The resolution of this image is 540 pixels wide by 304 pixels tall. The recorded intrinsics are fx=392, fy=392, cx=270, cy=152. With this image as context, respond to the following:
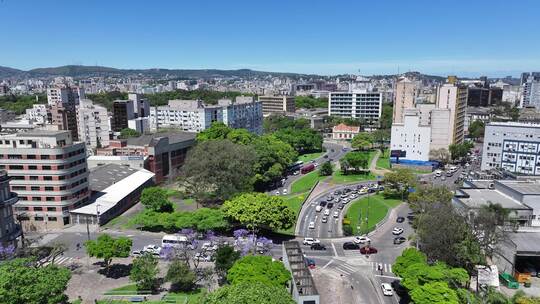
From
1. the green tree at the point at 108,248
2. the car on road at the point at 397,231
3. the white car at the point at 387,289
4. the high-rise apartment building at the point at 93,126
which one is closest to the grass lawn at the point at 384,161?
the car on road at the point at 397,231

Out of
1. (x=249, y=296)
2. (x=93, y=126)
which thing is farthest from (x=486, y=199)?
(x=93, y=126)

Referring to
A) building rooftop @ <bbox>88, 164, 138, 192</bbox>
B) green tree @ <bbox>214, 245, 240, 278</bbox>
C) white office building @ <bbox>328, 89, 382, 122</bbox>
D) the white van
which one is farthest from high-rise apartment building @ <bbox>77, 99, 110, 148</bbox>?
white office building @ <bbox>328, 89, 382, 122</bbox>

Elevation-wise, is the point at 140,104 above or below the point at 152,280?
above

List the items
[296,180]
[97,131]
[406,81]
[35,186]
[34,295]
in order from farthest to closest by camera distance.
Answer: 1. [406,81]
2. [97,131]
3. [296,180]
4. [35,186]
5. [34,295]

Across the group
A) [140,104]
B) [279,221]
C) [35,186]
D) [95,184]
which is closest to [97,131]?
[140,104]

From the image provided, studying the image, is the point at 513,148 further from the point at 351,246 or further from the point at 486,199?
the point at 351,246

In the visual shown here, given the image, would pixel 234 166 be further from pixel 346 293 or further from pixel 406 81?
pixel 406 81

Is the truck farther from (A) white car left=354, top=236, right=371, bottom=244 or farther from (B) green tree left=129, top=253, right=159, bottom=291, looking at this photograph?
(B) green tree left=129, top=253, right=159, bottom=291
